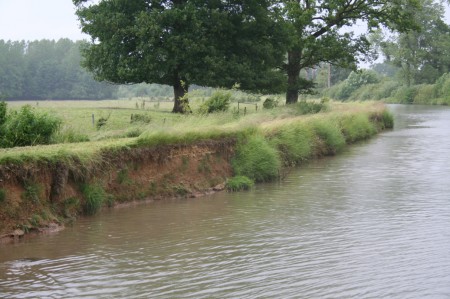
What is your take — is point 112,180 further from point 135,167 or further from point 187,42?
point 187,42

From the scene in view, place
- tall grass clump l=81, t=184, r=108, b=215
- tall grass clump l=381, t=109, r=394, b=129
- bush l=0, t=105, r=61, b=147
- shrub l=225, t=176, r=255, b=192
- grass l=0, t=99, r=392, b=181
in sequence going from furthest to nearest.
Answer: tall grass clump l=381, t=109, r=394, b=129
shrub l=225, t=176, r=255, b=192
bush l=0, t=105, r=61, b=147
tall grass clump l=81, t=184, r=108, b=215
grass l=0, t=99, r=392, b=181

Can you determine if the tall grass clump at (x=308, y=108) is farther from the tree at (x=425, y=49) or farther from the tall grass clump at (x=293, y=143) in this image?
the tree at (x=425, y=49)

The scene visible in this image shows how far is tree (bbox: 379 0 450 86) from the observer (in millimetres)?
86500

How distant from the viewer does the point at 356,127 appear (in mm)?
30484

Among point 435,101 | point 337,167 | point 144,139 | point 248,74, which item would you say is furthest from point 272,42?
point 435,101

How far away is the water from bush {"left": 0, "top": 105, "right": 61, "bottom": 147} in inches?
111

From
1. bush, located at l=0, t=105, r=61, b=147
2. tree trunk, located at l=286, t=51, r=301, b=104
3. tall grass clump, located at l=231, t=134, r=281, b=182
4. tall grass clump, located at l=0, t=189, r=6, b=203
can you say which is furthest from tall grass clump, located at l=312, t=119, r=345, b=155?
tall grass clump, located at l=0, t=189, r=6, b=203

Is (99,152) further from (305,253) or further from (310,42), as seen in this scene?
(310,42)

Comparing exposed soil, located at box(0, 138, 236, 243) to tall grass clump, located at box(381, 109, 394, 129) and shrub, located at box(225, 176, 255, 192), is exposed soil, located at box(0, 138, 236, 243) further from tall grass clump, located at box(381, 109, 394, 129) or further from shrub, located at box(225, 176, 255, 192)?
tall grass clump, located at box(381, 109, 394, 129)

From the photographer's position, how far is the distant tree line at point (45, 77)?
7694cm

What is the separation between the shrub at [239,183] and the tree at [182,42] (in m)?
10.4

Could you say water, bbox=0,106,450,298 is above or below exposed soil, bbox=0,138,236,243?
below

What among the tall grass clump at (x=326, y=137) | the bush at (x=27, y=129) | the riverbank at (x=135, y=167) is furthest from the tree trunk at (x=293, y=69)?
the bush at (x=27, y=129)

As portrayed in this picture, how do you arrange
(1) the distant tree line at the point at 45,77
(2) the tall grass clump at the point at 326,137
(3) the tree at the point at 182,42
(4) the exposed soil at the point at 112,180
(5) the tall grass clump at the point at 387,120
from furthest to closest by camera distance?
(1) the distant tree line at the point at 45,77 < (5) the tall grass clump at the point at 387,120 < (3) the tree at the point at 182,42 < (2) the tall grass clump at the point at 326,137 < (4) the exposed soil at the point at 112,180
